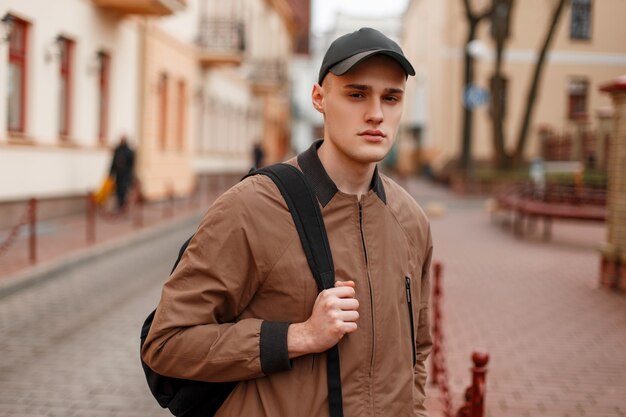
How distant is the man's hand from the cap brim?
0.53 m

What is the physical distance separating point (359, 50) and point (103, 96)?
59.7ft

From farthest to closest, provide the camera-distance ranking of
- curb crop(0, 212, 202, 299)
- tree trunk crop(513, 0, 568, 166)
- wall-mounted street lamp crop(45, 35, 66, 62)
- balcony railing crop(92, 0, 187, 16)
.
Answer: tree trunk crop(513, 0, 568, 166)
balcony railing crop(92, 0, 187, 16)
wall-mounted street lamp crop(45, 35, 66, 62)
curb crop(0, 212, 202, 299)

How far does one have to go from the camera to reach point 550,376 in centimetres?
641

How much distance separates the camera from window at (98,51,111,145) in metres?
19.2

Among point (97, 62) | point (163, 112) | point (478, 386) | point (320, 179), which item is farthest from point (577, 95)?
point (320, 179)

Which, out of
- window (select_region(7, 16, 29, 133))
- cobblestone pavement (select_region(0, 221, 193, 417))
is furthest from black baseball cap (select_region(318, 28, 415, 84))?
window (select_region(7, 16, 29, 133))

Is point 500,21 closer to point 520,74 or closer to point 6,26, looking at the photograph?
point 520,74

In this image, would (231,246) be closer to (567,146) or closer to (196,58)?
(196,58)

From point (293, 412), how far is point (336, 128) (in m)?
0.73

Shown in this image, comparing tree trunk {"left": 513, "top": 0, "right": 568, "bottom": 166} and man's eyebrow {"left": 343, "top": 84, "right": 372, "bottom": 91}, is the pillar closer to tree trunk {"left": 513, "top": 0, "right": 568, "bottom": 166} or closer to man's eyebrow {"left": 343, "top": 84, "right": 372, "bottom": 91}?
man's eyebrow {"left": 343, "top": 84, "right": 372, "bottom": 91}

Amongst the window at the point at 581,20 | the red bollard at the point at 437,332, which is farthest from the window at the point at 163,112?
the red bollard at the point at 437,332

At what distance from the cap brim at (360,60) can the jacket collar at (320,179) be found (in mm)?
267

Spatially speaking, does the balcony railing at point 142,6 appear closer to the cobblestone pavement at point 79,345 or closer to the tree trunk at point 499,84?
the cobblestone pavement at point 79,345

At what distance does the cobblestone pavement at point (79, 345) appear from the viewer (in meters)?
5.51
